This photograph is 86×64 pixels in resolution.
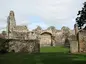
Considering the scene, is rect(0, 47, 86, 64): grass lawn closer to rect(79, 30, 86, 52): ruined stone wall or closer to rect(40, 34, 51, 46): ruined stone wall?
rect(79, 30, 86, 52): ruined stone wall

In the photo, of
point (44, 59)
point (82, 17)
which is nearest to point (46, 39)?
point (82, 17)

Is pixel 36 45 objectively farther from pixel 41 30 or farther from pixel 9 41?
pixel 41 30

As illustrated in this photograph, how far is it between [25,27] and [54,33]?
6.30m

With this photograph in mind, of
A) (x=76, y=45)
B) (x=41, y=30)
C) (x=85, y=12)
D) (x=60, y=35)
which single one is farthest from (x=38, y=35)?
(x=76, y=45)

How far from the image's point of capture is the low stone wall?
24.1 m

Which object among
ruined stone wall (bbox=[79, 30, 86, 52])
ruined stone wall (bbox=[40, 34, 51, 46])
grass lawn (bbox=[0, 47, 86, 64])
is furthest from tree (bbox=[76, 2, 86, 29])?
ruined stone wall (bbox=[40, 34, 51, 46])

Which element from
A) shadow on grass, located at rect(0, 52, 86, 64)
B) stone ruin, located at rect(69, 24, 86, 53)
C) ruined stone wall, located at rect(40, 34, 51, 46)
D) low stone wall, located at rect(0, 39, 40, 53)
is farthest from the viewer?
ruined stone wall, located at rect(40, 34, 51, 46)

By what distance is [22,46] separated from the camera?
24344 millimetres

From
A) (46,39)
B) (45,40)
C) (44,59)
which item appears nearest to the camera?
(44,59)

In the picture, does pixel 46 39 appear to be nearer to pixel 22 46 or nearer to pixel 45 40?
pixel 45 40

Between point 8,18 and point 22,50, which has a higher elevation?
point 8,18

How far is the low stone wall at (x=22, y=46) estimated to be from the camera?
2410 cm

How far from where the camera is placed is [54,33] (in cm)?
5059

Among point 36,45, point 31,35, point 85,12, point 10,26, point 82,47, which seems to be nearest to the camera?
point 82,47
